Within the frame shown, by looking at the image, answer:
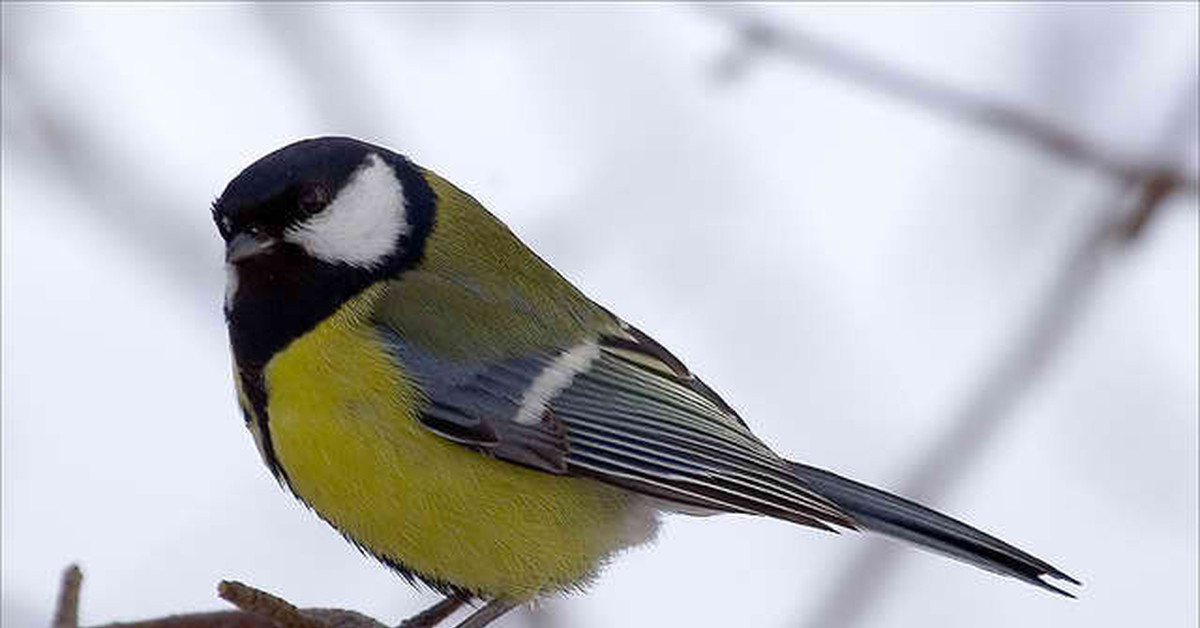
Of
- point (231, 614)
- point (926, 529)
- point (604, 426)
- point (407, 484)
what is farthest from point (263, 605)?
point (926, 529)

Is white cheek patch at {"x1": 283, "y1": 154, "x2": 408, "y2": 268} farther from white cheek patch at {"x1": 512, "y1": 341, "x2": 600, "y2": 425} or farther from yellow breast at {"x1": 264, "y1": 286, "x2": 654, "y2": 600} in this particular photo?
white cheek patch at {"x1": 512, "y1": 341, "x2": 600, "y2": 425}

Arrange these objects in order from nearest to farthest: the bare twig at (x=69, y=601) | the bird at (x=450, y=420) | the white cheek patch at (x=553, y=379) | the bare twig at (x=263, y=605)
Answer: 1. the bare twig at (x=69, y=601)
2. the bare twig at (x=263, y=605)
3. the bird at (x=450, y=420)
4. the white cheek patch at (x=553, y=379)

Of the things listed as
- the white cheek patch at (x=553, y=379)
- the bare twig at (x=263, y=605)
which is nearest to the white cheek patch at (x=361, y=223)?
the white cheek patch at (x=553, y=379)

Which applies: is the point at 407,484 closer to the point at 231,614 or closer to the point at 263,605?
the point at 231,614

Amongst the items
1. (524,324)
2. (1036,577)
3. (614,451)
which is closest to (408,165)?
(524,324)

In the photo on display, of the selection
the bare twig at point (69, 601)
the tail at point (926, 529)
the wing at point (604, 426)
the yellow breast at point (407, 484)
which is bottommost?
the bare twig at point (69, 601)

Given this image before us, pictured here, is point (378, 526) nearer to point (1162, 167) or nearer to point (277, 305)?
point (277, 305)

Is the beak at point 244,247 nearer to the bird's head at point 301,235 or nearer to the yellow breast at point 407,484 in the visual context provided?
the bird's head at point 301,235
